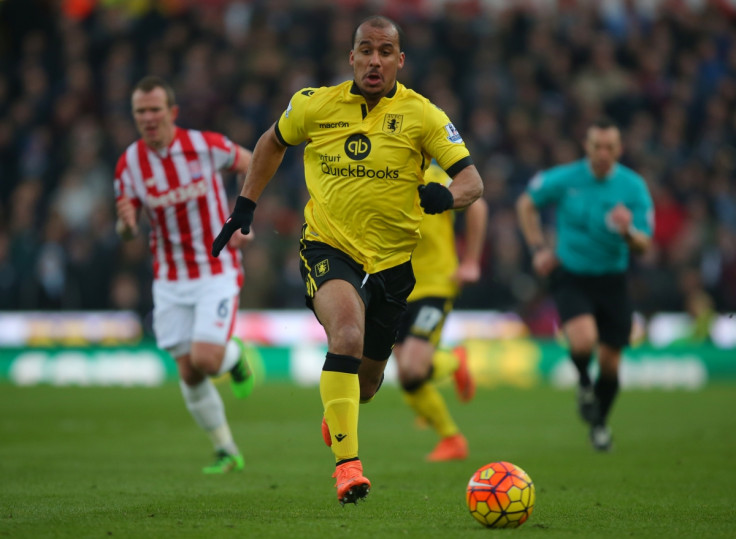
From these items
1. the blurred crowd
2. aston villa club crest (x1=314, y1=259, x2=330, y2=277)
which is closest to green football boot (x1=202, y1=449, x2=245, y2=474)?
aston villa club crest (x1=314, y1=259, x2=330, y2=277)

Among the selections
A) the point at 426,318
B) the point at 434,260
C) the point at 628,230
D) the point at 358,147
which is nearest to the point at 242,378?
the point at 426,318

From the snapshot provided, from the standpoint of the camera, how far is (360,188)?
655cm

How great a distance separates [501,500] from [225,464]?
343 cm

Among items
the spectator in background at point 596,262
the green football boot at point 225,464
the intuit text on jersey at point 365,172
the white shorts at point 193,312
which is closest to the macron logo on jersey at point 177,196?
the white shorts at point 193,312

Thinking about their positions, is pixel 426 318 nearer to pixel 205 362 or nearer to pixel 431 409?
pixel 431 409

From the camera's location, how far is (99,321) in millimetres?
18766

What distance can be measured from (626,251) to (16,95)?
15578mm

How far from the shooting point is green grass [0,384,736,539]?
579 centimetres

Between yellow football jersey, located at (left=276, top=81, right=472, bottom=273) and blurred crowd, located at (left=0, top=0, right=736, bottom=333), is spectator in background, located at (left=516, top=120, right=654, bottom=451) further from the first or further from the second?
blurred crowd, located at (left=0, top=0, right=736, bottom=333)

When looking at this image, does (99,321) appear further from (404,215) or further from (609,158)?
(404,215)

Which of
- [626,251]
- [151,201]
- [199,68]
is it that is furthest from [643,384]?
[151,201]

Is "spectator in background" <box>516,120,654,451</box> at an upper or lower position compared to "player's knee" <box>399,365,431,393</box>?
upper

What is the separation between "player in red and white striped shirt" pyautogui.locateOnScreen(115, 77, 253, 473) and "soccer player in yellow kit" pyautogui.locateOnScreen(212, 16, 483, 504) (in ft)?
6.60

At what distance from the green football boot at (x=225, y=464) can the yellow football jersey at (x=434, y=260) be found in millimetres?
2161
